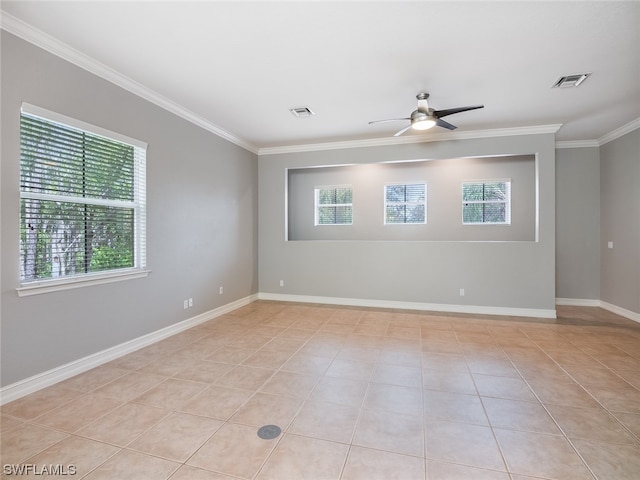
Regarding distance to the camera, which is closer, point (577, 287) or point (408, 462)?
point (408, 462)

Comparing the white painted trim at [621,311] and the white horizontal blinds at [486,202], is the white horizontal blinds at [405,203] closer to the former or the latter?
the white horizontal blinds at [486,202]

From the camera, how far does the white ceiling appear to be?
88.7 inches

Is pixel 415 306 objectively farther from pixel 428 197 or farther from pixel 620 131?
pixel 620 131

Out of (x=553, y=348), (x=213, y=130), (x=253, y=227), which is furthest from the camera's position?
(x=253, y=227)

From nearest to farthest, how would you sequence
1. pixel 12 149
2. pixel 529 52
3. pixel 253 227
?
pixel 12 149, pixel 529 52, pixel 253 227

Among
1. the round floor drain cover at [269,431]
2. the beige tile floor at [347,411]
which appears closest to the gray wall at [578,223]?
the beige tile floor at [347,411]

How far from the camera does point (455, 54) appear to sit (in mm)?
2781

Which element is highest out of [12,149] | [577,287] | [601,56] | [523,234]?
[601,56]

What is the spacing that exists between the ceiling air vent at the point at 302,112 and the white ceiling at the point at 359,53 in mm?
111

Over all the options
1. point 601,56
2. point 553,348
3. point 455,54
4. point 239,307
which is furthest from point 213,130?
point 553,348

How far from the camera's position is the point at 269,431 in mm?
2010

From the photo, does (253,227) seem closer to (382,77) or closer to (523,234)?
(382,77)

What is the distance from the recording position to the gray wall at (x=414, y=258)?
4750mm

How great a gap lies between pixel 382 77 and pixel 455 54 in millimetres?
719
